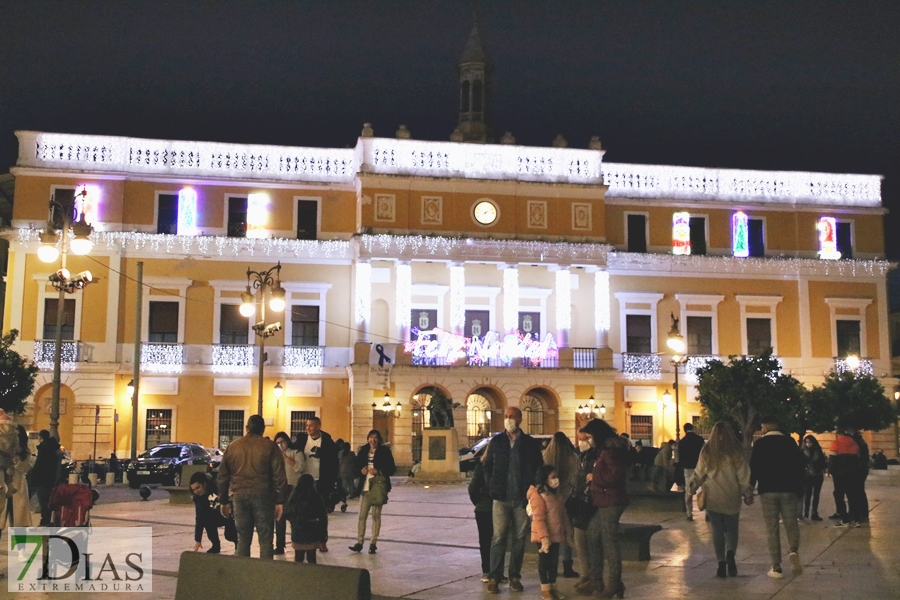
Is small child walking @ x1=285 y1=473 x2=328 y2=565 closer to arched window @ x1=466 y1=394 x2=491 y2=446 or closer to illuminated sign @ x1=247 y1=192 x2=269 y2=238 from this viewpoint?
illuminated sign @ x1=247 y1=192 x2=269 y2=238

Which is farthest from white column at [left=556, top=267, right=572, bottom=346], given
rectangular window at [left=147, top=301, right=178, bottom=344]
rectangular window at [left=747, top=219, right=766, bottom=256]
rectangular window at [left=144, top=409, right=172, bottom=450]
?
rectangular window at [left=144, top=409, right=172, bottom=450]

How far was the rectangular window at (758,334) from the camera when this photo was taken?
1633 inches

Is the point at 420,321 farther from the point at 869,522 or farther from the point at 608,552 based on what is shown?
the point at 608,552

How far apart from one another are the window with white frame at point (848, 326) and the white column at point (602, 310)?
922 centimetres

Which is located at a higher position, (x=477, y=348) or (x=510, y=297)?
(x=510, y=297)

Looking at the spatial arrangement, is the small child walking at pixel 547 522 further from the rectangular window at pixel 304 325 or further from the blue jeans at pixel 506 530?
the rectangular window at pixel 304 325

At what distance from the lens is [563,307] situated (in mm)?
39062

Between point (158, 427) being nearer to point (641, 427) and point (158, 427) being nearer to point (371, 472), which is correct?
point (641, 427)

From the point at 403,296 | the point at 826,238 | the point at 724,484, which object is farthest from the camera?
the point at 826,238

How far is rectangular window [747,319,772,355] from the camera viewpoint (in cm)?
4147

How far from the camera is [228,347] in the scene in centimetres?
3791

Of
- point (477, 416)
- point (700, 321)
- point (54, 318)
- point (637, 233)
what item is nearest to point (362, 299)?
point (477, 416)

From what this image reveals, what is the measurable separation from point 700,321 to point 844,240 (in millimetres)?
6959

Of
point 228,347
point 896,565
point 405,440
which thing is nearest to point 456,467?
point 405,440
